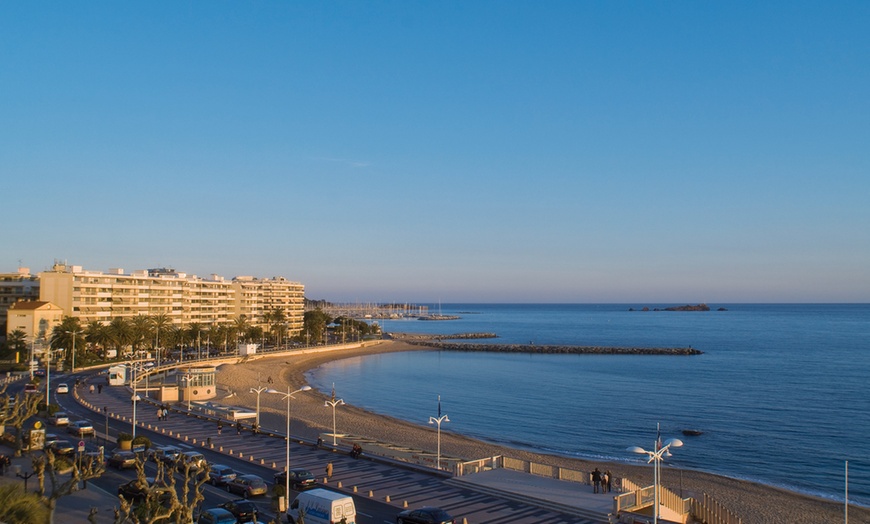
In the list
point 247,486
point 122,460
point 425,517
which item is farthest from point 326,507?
point 122,460

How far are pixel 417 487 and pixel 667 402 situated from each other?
177 feet

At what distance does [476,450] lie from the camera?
163 feet

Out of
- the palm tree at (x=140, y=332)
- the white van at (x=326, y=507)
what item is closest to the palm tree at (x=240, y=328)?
the palm tree at (x=140, y=332)

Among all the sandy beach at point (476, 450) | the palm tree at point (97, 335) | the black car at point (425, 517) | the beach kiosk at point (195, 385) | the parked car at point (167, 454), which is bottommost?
the sandy beach at point (476, 450)

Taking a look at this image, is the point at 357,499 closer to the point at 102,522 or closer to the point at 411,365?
the point at 102,522

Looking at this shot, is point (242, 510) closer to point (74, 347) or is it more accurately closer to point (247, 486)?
point (247, 486)

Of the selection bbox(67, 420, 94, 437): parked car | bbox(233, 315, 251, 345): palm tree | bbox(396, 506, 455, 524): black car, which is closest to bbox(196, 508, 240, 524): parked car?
bbox(396, 506, 455, 524): black car

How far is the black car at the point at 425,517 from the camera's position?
2245 centimetres

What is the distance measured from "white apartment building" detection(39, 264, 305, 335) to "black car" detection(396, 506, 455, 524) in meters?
96.8

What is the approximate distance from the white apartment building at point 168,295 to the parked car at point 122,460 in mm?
81123

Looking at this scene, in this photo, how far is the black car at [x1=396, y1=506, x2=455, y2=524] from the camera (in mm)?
22453

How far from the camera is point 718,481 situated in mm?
41906

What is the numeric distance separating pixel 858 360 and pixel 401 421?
89.5 m

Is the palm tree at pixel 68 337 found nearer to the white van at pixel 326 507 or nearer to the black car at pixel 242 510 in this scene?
the black car at pixel 242 510
